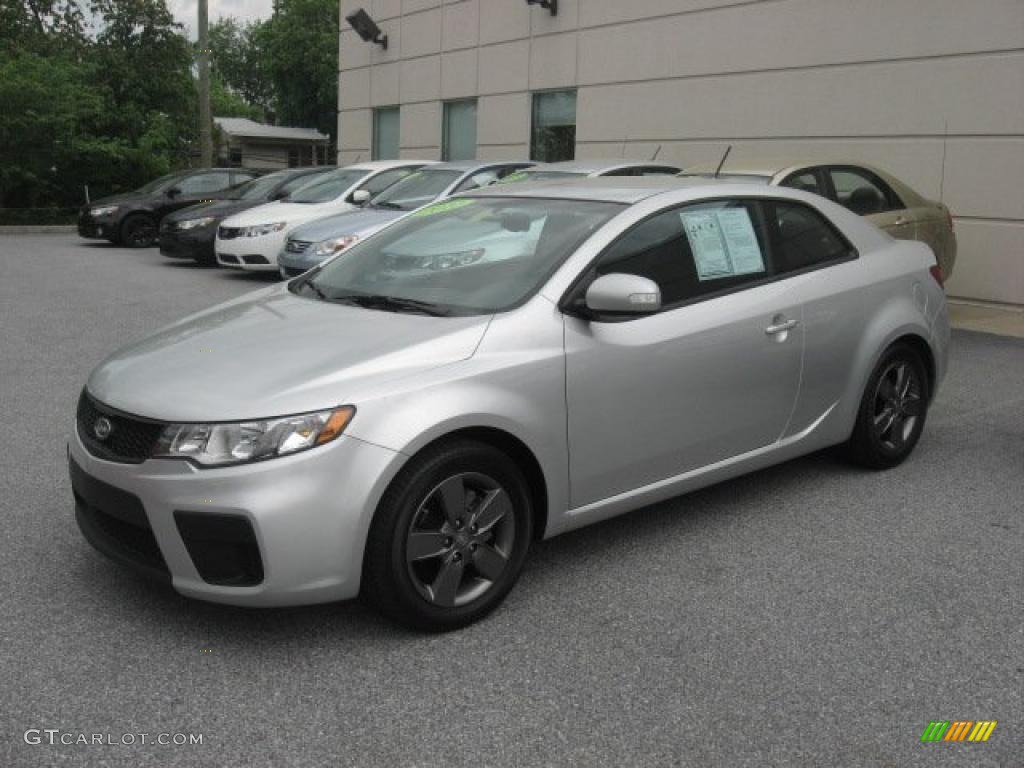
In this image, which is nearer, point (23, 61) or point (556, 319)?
point (556, 319)

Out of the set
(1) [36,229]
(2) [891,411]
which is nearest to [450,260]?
(2) [891,411]

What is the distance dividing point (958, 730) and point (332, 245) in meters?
9.11

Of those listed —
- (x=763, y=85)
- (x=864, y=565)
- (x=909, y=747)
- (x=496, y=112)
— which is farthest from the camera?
(x=496, y=112)

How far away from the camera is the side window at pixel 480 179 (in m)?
12.2

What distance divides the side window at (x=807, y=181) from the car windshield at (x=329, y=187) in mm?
6504

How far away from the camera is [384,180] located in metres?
14.0

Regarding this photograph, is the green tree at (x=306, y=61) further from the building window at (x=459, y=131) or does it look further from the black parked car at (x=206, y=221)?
the black parked car at (x=206, y=221)

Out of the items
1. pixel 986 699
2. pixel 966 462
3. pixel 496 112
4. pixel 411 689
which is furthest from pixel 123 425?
pixel 496 112

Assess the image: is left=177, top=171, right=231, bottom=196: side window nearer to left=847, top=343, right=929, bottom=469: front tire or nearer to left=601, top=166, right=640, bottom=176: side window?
left=601, top=166, right=640, bottom=176: side window

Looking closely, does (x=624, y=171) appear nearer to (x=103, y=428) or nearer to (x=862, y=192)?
(x=862, y=192)

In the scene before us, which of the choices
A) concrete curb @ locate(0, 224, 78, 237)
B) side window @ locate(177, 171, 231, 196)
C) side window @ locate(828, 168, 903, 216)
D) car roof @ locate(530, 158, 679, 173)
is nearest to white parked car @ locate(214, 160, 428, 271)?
car roof @ locate(530, 158, 679, 173)

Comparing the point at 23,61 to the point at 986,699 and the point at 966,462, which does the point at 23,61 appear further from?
the point at 986,699

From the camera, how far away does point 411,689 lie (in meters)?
3.20

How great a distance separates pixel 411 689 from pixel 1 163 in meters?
25.9
